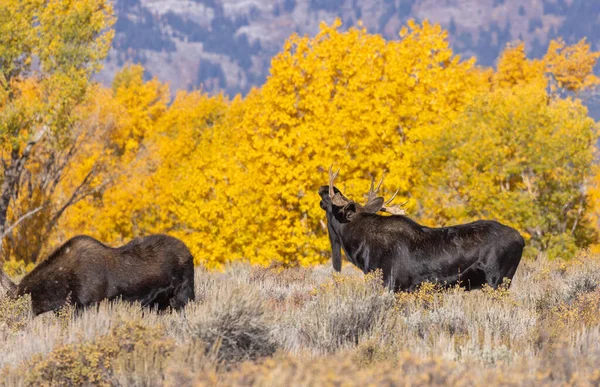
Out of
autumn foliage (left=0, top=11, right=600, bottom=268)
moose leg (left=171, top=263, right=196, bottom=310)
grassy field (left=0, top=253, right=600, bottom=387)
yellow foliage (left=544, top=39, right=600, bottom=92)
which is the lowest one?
grassy field (left=0, top=253, right=600, bottom=387)

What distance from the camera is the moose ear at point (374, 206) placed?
9086mm

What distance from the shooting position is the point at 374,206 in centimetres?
909

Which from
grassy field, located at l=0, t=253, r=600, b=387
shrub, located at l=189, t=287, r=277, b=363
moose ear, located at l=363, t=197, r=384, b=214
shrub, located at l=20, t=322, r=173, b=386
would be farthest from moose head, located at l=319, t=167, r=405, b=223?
shrub, located at l=20, t=322, r=173, b=386

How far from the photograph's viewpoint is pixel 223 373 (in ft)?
15.1

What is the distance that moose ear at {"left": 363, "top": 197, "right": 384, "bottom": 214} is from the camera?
909cm

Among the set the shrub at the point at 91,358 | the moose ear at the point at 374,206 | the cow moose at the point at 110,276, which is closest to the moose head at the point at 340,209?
the moose ear at the point at 374,206

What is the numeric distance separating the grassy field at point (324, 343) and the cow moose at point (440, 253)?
0.43 metres

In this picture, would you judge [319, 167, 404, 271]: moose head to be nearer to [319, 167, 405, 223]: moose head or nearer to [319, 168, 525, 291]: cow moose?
[319, 167, 405, 223]: moose head

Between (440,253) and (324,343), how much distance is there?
8.81 feet

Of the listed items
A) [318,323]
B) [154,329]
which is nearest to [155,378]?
[154,329]

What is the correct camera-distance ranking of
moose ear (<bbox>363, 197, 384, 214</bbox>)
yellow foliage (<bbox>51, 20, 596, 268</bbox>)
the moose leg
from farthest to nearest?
yellow foliage (<bbox>51, 20, 596, 268</bbox>)
moose ear (<bbox>363, 197, 384, 214</bbox>)
the moose leg

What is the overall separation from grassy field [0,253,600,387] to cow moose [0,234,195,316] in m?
0.29

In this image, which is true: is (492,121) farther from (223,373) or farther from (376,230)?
(223,373)

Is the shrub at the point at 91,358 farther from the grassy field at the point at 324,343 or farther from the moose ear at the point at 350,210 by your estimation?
the moose ear at the point at 350,210
